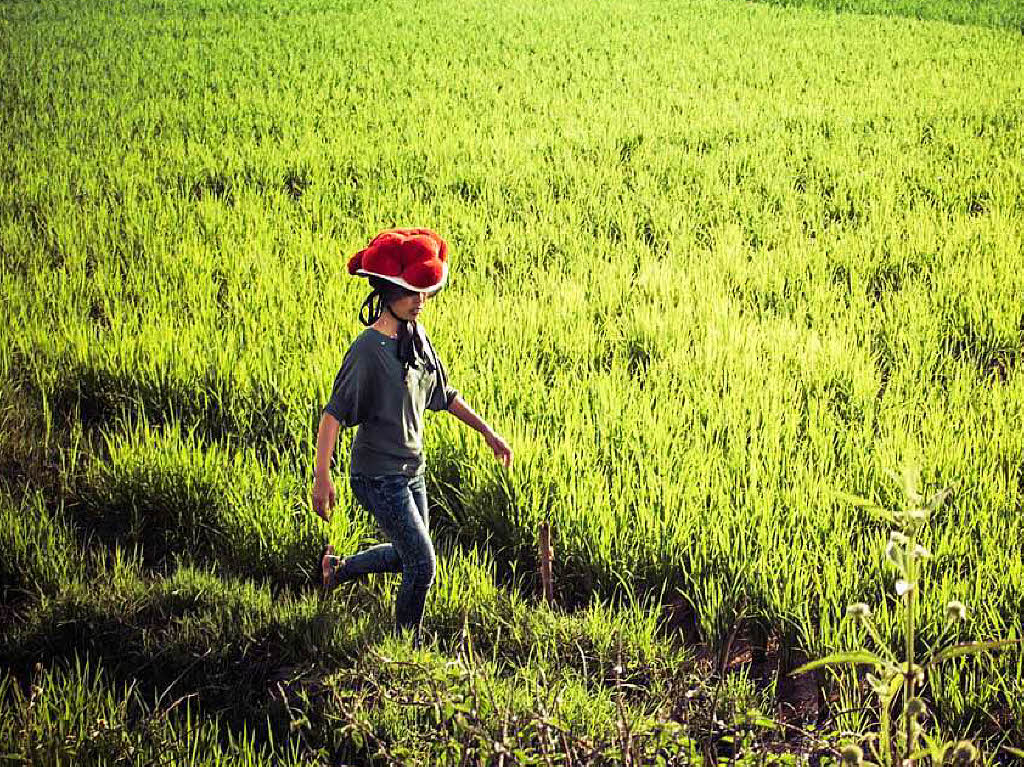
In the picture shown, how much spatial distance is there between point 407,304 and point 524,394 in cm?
Answer: 129

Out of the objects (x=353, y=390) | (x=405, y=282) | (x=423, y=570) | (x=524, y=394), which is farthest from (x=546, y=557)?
(x=524, y=394)

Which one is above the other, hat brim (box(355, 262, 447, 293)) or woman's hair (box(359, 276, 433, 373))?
hat brim (box(355, 262, 447, 293))

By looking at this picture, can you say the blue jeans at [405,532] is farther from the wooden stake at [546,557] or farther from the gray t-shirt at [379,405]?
the wooden stake at [546,557]

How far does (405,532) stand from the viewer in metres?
2.06

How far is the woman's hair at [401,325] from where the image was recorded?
1.95m

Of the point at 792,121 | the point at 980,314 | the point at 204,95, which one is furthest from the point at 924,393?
the point at 204,95

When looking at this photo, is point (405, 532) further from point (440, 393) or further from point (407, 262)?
point (407, 262)

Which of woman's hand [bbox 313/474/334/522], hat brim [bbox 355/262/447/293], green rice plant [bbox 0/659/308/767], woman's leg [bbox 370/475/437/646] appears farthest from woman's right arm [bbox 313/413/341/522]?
green rice plant [bbox 0/659/308/767]

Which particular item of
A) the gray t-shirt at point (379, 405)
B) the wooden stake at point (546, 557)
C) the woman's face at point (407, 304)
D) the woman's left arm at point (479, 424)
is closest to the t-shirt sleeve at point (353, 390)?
the gray t-shirt at point (379, 405)

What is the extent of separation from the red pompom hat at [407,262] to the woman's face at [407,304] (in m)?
0.04

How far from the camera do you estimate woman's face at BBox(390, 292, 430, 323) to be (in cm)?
195

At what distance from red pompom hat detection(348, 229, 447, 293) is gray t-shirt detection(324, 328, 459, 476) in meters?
0.15

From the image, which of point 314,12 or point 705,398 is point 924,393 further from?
point 314,12

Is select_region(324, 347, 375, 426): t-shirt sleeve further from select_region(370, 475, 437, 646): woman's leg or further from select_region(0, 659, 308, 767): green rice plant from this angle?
select_region(0, 659, 308, 767): green rice plant
